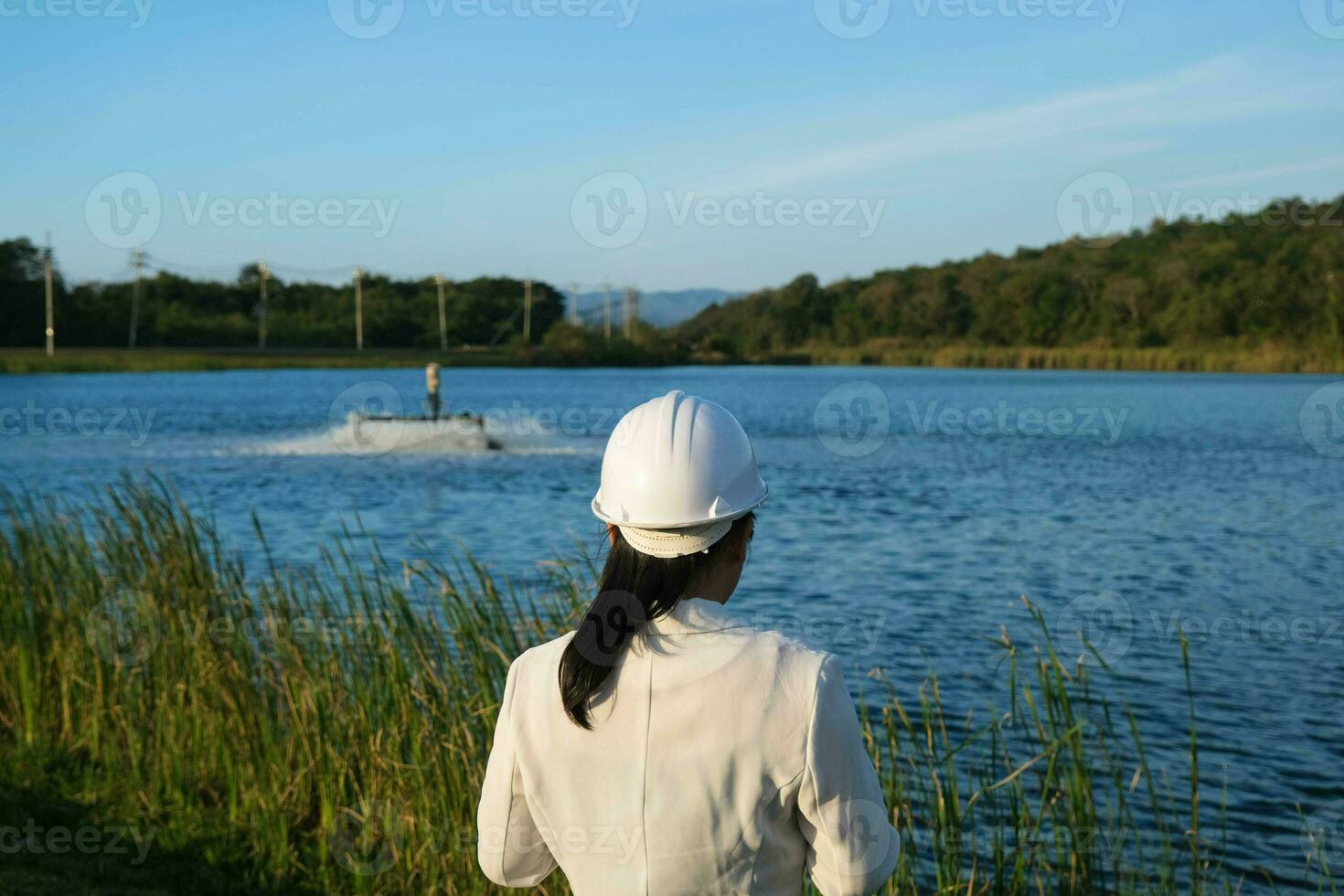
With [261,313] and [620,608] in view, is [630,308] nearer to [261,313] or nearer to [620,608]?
[261,313]

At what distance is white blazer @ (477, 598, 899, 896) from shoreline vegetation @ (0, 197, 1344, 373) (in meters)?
71.0

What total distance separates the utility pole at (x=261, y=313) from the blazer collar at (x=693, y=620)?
11274 cm

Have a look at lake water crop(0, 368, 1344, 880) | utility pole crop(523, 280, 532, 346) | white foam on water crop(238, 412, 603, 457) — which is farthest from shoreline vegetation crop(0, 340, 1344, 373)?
white foam on water crop(238, 412, 603, 457)

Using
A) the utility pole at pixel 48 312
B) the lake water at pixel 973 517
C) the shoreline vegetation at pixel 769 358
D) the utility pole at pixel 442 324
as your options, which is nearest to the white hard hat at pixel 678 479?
the lake water at pixel 973 517

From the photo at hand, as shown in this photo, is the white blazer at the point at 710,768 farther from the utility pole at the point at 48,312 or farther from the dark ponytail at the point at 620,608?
the utility pole at the point at 48,312

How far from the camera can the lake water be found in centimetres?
1071

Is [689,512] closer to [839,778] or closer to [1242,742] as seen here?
[839,778]

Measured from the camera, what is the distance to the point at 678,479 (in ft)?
6.59

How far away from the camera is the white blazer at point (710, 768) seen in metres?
1.86

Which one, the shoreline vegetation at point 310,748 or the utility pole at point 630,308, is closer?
the shoreline vegetation at point 310,748

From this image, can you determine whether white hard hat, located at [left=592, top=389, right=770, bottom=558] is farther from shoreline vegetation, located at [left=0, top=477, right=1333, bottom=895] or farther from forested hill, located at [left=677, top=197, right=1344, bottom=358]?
forested hill, located at [left=677, top=197, right=1344, bottom=358]

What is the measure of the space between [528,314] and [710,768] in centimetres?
12952

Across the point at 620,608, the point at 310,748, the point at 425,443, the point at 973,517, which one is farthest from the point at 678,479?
the point at 425,443

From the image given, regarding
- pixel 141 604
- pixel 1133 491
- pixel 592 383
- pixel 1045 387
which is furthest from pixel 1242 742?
pixel 592 383
